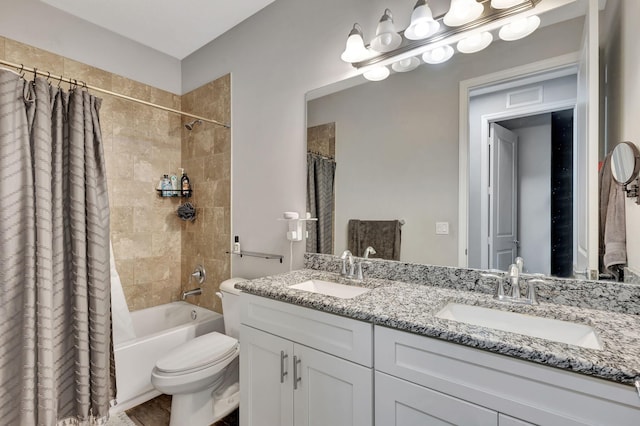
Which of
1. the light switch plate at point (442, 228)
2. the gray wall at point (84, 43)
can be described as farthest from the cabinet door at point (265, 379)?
the gray wall at point (84, 43)

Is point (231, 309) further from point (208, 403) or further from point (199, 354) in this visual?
point (208, 403)

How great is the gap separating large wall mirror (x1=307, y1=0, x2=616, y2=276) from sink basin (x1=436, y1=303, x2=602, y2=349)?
0.85 feet

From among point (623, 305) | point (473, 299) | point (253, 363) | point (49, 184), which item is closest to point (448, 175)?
point (473, 299)

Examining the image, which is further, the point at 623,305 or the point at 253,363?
the point at 253,363

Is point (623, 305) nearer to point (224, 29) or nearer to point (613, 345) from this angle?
point (613, 345)

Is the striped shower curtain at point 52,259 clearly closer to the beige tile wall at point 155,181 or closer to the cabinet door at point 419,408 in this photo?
the beige tile wall at point 155,181

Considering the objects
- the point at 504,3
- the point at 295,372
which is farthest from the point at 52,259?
the point at 504,3

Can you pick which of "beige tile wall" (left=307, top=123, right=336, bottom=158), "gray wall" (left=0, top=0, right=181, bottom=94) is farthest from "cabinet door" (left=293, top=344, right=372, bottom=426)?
"gray wall" (left=0, top=0, right=181, bottom=94)

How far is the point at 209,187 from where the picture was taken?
8.33ft

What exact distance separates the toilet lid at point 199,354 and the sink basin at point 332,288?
0.69 meters

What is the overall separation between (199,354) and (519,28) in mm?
2263

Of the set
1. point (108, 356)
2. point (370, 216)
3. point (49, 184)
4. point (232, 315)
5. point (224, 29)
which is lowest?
point (108, 356)

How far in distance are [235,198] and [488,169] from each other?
174 cm

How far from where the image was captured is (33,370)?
1489 millimetres
